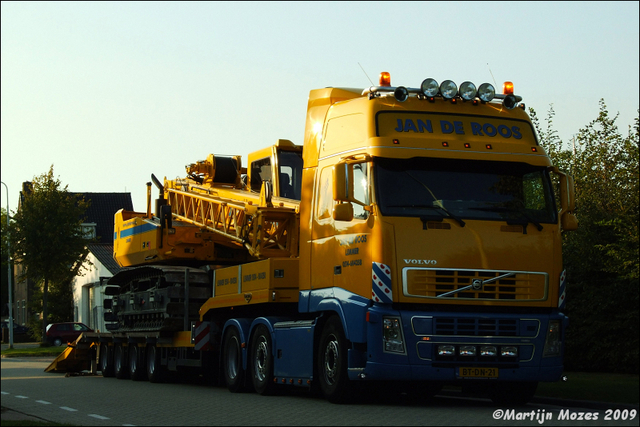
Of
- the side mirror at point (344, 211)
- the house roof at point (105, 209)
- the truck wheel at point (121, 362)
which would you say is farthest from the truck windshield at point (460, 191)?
the house roof at point (105, 209)

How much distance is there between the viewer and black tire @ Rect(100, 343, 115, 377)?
2430 cm

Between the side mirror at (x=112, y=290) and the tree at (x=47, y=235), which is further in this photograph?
the tree at (x=47, y=235)

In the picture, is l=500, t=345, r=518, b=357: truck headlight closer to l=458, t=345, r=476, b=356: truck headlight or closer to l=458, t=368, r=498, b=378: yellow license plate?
l=458, t=368, r=498, b=378: yellow license plate

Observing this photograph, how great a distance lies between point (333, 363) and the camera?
14047 mm

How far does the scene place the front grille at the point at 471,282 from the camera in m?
13.0

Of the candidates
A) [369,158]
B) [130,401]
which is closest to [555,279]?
[369,158]

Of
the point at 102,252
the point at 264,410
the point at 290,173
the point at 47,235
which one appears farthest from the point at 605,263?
the point at 102,252

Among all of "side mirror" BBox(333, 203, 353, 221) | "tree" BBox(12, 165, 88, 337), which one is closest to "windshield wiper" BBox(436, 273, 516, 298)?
"side mirror" BBox(333, 203, 353, 221)

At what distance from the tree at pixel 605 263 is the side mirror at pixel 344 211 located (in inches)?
372

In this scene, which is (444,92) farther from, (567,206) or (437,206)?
(567,206)

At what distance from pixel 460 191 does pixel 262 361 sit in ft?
15.8

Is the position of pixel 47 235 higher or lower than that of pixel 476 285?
higher

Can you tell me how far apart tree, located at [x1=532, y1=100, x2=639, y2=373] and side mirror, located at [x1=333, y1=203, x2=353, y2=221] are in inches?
372

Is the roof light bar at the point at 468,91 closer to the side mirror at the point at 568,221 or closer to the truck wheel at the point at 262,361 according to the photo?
the side mirror at the point at 568,221
